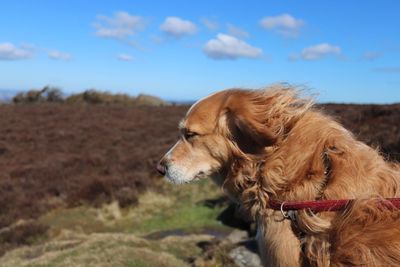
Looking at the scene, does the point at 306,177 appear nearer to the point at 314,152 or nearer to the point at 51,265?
the point at 314,152

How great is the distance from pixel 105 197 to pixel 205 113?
1418 centimetres

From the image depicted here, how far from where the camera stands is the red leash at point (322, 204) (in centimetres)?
320

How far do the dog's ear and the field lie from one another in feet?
2.74

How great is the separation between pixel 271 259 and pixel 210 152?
1.01m

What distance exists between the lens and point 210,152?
4.13m

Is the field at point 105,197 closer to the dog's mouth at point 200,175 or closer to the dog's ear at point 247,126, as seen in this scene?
the dog's ear at point 247,126

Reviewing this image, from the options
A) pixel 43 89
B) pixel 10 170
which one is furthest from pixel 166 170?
pixel 43 89

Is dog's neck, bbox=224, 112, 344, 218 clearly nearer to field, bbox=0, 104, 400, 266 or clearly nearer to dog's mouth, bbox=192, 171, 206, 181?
dog's mouth, bbox=192, 171, 206, 181

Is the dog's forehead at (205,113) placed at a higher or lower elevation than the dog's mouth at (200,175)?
higher

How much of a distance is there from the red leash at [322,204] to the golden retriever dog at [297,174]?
0.03 m

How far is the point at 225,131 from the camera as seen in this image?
158 inches

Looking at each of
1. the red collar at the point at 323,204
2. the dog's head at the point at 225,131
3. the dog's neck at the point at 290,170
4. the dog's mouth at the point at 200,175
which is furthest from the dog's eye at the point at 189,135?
the red collar at the point at 323,204

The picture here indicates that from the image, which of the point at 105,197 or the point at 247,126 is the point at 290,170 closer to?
the point at 247,126

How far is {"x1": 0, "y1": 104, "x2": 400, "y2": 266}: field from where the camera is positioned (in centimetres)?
924
